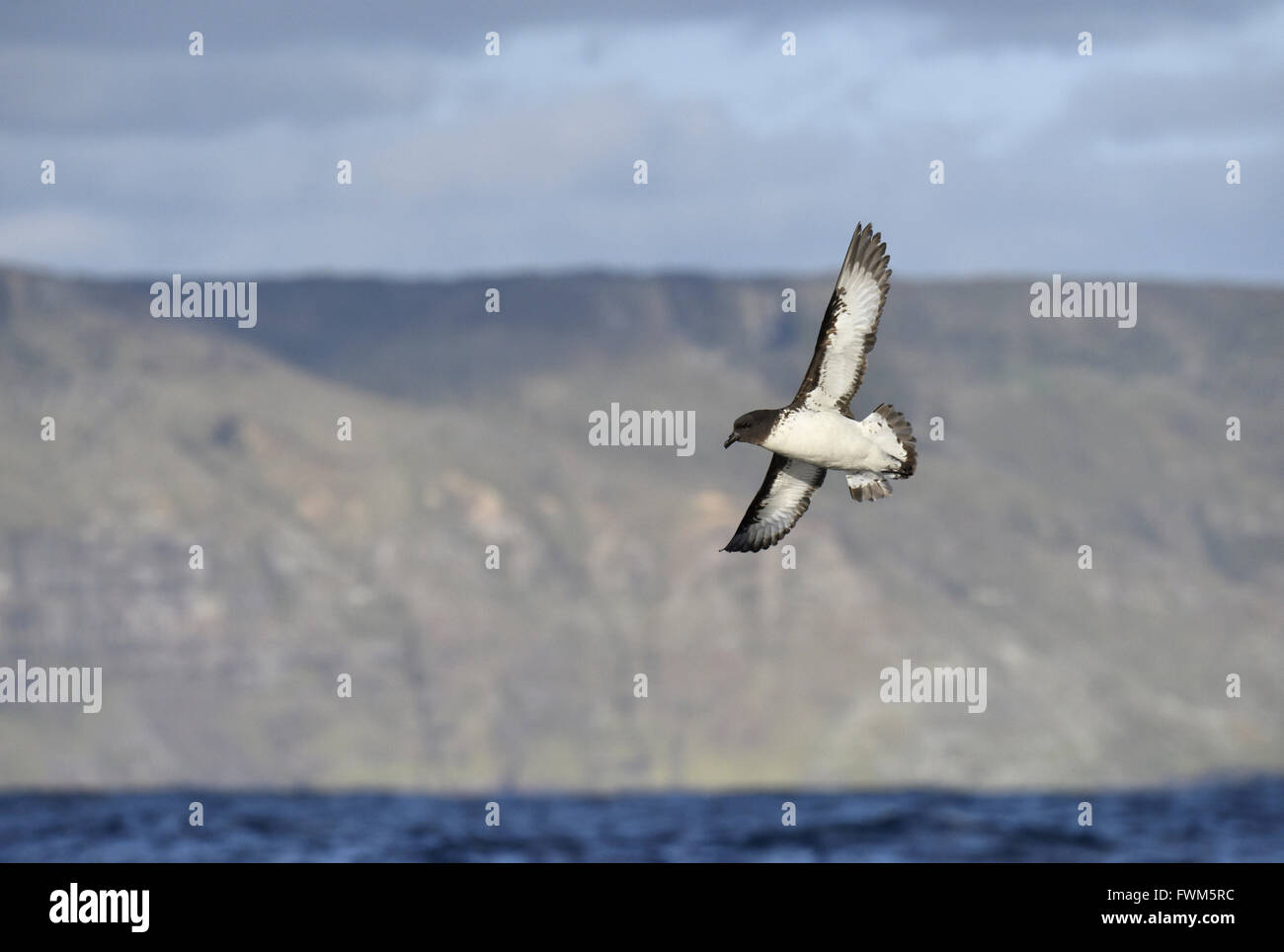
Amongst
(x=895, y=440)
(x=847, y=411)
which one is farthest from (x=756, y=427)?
(x=895, y=440)

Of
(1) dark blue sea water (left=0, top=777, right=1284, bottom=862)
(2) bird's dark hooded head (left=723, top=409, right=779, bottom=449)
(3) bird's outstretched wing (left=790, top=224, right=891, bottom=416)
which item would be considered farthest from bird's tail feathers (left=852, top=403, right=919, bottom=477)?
(1) dark blue sea water (left=0, top=777, right=1284, bottom=862)

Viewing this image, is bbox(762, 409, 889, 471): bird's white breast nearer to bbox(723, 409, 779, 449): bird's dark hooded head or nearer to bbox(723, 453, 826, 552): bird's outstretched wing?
bbox(723, 409, 779, 449): bird's dark hooded head

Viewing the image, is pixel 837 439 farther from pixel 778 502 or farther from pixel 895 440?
pixel 778 502

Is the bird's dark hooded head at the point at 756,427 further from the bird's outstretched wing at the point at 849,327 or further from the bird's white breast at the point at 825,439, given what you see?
the bird's outstretched wing at the point at 849,327

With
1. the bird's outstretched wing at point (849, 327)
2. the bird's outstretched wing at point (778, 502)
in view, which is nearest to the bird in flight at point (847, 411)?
the bird's outstretched wing at point (849, 327)

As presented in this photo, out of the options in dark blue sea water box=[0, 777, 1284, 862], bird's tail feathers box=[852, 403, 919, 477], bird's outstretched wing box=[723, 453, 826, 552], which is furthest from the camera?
dark blue sea water box=[0, 777, 1284, 862]

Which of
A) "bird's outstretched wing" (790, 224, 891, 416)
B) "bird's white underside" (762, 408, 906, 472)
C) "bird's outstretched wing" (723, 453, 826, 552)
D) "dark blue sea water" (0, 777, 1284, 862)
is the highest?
"bird's outstretched wing" (790, 224, 891, 416)
